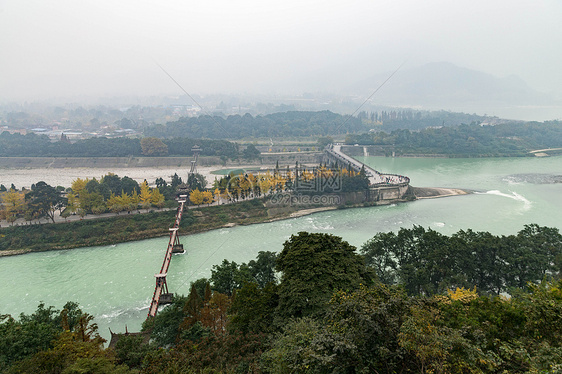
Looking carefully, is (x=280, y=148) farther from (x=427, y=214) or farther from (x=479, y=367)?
(x=479, y=367)

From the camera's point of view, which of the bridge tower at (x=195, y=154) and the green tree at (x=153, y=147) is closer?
the bridge tower at (x=195, y=154)

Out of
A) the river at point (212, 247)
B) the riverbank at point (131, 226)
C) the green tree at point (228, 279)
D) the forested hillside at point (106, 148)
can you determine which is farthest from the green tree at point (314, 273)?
the forested hillside at point (106, 148)

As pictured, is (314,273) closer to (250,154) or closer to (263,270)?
(263,270)

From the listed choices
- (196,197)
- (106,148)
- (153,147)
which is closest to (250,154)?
(153,147)

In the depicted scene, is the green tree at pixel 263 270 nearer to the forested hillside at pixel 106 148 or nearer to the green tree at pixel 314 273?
the green tree at pixel 314 273

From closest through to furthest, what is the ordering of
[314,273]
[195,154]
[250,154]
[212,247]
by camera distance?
[314,273], [212,247], [195,154], [250,154]
